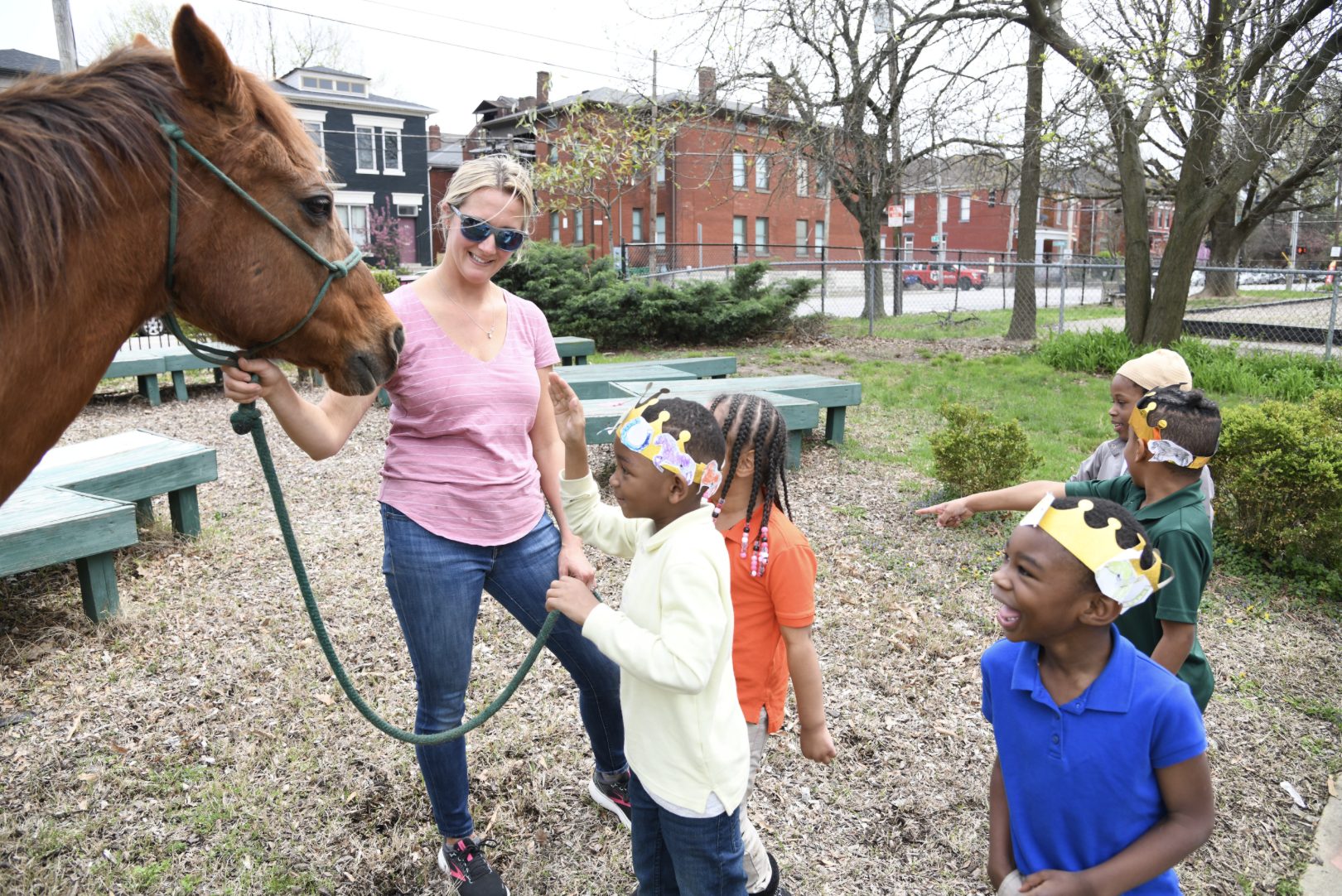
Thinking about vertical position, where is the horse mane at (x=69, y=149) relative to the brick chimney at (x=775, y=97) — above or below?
below

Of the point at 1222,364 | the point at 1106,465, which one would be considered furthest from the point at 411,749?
the point at 1222,364

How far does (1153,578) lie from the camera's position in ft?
5.15

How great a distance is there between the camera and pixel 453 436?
2.27 metres

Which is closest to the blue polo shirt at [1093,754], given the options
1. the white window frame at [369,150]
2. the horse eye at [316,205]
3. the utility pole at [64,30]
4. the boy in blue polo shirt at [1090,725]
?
the boy in blue polo shirt at [1090,725]

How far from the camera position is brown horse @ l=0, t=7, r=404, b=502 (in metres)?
1.40

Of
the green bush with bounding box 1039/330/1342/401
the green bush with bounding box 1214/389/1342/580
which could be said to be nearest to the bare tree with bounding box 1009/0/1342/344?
the green bush with bounding box 1039/330/1342/401

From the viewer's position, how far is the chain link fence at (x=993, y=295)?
42.3 ft

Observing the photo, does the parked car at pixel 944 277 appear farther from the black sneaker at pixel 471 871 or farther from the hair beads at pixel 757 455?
the black sneaker at pixel 471 871

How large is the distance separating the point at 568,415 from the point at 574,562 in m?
0.46

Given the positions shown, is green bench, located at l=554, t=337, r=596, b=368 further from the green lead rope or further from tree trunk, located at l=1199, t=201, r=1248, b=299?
tree trunk, located at l=1199, t=201, r=1248, b=299

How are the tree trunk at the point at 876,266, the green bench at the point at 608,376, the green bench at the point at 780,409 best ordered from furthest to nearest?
the tree trunk at the point at 876,266
the green bench at the point at 608,376
the green bench at the point at 780,409

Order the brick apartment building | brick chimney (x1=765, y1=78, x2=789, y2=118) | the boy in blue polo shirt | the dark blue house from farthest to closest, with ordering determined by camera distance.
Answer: the dark blue house, the brick apartment building, brick chimney (x1=765, y1=78, x2=789, y2=118), the boy in blue polo shirt

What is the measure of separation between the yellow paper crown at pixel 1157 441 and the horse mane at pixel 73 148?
221cm

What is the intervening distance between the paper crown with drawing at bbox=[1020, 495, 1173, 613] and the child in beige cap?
117 cm
